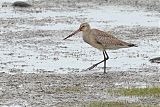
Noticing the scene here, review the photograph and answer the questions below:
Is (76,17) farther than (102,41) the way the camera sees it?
Yes

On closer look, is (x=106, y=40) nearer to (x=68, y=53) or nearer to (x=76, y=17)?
(x=68, y=53)

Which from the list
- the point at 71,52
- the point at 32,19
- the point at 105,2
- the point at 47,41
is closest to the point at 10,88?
the point at 71,52

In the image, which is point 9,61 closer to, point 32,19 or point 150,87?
point 150,87

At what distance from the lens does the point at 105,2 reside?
33031mm

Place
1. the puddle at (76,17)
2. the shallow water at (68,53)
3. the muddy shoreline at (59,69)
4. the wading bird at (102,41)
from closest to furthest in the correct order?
the muddy shoreline at (59,69) → the wading bird at (102,41) → the shallow water at (68,53) → the puddle at (76,17)

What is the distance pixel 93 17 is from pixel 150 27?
14.1 feet

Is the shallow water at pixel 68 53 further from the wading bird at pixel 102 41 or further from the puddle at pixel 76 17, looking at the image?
the wading bird at pixel 102 41

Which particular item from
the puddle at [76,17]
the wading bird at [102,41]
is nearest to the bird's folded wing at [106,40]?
the wading bird at [102,41]

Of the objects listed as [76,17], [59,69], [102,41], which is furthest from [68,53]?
[76,17]

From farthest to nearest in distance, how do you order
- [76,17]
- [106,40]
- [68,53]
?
[76,17], [68,53], [106,40]

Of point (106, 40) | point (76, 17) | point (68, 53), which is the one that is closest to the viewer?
point (106, 40)

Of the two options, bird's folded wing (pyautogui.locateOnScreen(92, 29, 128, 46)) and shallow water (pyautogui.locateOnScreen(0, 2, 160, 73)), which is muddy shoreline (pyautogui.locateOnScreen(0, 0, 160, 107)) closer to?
shallow water (pyautogui.locateOnScreen(0, 2, 160, 73))

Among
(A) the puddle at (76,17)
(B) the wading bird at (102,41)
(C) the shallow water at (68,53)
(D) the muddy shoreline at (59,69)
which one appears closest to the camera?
(D) the muddy shoreline at (59,69)

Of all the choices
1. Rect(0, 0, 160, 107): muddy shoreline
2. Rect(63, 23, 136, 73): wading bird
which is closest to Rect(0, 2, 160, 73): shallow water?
Rect(0, 0, 160, 107): muddy shoreline
